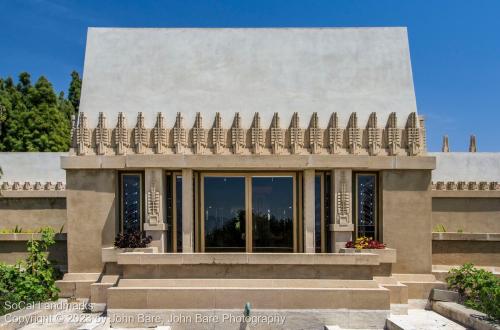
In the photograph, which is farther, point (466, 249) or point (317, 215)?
point (466, 249)

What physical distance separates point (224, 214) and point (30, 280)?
22.0ft

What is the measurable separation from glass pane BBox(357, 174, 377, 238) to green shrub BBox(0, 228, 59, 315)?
34.7ft

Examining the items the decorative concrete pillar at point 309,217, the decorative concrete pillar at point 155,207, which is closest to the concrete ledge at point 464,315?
the decorative concrete pillar at point 309,217

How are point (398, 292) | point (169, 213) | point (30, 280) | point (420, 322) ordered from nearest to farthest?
point (420, 322) → point (398, 292) → point (30, 280) → point (169, 213)

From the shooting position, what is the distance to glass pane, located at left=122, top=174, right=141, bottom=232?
54.9 ft

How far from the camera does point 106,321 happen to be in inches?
543

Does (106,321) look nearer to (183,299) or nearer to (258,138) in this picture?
(183,299)

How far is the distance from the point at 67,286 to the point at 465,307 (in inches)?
495

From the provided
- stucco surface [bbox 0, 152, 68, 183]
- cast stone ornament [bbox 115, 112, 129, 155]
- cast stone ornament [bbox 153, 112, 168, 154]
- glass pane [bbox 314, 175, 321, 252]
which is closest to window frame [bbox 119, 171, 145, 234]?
cast stone ornament [bbox 115, 112, 129, 155]

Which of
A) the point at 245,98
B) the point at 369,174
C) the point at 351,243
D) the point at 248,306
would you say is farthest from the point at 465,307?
the point at 245,98

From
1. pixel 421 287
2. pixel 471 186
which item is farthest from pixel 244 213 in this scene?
pixel 471 186

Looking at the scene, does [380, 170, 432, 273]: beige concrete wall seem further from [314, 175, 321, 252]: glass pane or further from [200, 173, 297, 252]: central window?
[200, 173, 297, 252]: central window

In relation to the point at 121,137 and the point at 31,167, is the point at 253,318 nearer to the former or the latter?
the point at 121,137

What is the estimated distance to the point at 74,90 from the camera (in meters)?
56.0
